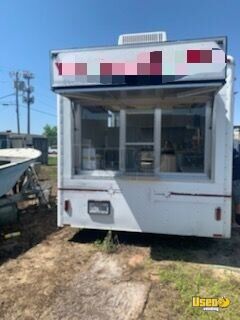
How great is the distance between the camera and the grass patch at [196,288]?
312cm

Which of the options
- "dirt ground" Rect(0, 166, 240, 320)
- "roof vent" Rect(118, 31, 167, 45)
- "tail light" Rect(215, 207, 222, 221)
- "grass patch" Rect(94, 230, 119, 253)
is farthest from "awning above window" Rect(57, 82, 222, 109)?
"dirt ground" Rect(0, 166, 240, 320)

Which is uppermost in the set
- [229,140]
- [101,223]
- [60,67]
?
[60,67]

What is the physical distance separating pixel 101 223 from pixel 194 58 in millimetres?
2794

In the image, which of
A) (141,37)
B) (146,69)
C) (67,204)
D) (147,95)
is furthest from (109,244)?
(141,37)

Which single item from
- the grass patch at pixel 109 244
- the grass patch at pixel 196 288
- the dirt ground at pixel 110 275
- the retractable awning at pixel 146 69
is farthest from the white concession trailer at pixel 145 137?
the grass patch at pixel 196 288

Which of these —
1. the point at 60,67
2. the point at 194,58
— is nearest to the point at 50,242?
the point at 60,67

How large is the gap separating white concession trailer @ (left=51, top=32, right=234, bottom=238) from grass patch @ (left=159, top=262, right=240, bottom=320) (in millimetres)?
668

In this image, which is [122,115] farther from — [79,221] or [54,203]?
[54,203]

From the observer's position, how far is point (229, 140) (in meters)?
4.45

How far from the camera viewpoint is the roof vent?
16.4ft

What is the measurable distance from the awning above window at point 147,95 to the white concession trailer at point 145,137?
0.6 inches

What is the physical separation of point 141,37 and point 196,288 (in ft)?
12.6

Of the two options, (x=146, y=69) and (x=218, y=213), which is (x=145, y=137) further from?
(x=218, y=213)

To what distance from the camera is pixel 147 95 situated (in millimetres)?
4449
